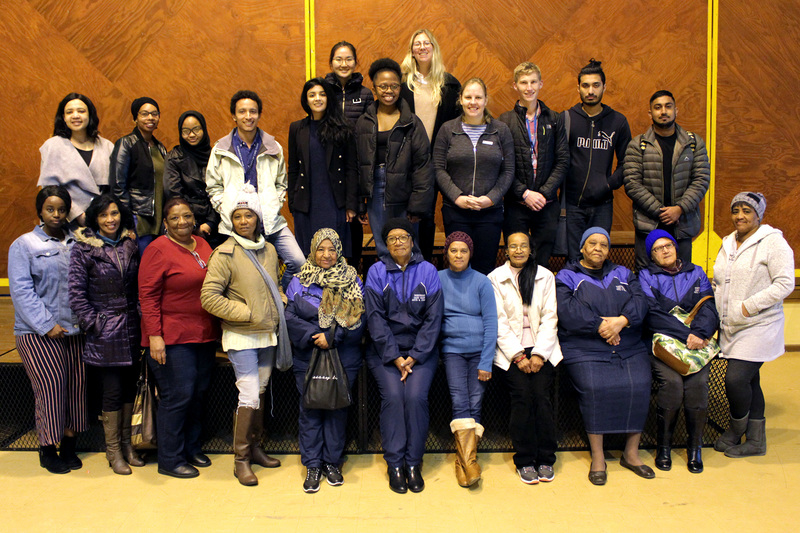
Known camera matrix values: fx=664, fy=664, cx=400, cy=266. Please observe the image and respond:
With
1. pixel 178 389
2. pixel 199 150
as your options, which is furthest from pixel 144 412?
pixel 199 150

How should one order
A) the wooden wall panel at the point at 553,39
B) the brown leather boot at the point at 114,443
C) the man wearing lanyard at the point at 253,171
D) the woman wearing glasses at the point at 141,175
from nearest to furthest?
the brown leather boot at the point at 114,443, the man wearing lanyard at the point at 253,171, the woman wearing glasses at the point at 141,175, the wooden wall panel at the point at 553,39

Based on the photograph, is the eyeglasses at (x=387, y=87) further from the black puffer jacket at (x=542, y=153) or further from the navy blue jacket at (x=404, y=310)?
the navy blue jacket at (x=404, y=310)

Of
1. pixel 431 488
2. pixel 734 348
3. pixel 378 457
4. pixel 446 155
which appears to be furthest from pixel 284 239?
pixel 734 348

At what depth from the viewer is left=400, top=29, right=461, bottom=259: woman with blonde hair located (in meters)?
4.38

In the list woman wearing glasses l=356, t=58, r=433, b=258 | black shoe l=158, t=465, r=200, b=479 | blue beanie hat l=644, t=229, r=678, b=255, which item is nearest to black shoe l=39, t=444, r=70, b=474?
black shoe l=158, t=465, r=200, b=479

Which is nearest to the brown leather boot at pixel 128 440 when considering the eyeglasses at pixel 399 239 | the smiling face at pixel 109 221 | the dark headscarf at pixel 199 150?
the smiling face at pixel 109 221

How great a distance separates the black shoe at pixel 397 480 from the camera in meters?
3.52

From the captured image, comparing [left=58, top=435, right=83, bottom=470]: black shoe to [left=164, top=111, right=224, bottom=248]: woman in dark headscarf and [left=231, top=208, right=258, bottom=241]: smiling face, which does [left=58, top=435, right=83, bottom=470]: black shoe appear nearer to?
[left=164, top=111, right=224, bottom=248]: woman in dark headscarf

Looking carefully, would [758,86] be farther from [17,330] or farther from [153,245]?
[17,330]

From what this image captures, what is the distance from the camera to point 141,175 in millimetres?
4234

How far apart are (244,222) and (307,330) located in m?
0.69

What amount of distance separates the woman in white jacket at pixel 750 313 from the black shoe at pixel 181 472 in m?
3.08

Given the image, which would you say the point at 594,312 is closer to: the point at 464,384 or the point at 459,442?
the point at 464,384

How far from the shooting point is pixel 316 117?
430 cm
